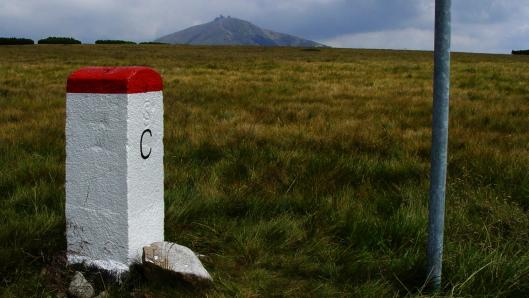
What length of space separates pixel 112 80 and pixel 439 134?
1.50 metres

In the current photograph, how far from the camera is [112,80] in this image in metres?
2.48

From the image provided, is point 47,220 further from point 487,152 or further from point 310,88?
point 310,88

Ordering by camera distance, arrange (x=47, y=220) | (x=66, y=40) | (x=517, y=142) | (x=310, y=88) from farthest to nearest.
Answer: (x=66, y=40) < (x=310, y=88) < (x=517, y=142) < (x=47, y=220)

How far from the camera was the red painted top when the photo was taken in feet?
8.11

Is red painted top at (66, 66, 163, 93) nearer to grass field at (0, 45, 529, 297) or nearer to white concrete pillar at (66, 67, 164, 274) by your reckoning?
white concrete pillar at (66, 67, 164, 274)

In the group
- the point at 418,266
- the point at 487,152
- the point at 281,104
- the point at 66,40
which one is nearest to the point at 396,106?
the point at 281,104

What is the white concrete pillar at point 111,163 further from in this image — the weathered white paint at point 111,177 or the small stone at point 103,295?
the small stone at point 103,295

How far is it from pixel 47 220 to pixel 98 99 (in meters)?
0.97

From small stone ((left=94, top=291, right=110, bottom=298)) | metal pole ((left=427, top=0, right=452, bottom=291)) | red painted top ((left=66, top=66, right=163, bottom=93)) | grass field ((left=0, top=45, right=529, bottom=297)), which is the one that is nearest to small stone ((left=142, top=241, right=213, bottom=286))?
grass field ((left=0, top=45, right=529, bottom=297))

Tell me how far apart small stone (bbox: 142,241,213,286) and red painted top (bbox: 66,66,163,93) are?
0.80m

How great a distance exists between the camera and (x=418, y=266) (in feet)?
8.71

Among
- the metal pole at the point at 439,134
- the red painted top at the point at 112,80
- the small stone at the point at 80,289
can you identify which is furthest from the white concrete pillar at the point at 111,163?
the metal pole at the point at 439,134

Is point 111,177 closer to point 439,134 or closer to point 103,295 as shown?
point 103,295

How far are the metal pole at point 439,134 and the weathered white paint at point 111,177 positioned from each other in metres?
1.38
